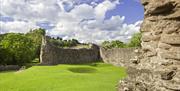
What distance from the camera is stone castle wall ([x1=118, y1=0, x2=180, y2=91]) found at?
32.3ft

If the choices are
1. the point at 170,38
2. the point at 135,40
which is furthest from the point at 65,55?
the point at 135,40

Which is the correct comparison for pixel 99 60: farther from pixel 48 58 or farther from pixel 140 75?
pixel 140 75

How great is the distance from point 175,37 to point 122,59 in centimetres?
4271

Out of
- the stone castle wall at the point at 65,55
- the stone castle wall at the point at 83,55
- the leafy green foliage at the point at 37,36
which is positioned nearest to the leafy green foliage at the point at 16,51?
the stone castle wall at the point at 83,55

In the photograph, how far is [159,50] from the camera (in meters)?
10.5

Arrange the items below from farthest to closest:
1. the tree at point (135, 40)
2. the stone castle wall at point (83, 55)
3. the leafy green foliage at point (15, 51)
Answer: the tree at point (135, 40) < the leafy green foliage at point (15, 51) < the stone castle wall at point (83, 55)

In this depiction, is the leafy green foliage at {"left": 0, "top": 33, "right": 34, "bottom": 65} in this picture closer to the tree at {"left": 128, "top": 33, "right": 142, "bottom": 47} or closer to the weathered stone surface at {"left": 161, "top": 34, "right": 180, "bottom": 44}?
the tree at {"left": 128, "top": 33, "right": 142, "bottom": 47}

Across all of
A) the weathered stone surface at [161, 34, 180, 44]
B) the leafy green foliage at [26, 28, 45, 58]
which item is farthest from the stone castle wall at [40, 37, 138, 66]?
the weathered stone surface at [161, 34, 180, 44]

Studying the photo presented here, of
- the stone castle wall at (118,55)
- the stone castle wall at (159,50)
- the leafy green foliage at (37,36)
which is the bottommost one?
the stone castle wall at (118,55)

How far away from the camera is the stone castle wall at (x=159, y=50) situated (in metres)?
9.84

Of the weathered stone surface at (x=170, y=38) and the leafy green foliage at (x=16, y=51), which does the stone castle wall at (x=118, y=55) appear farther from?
the weathered stone surface at (x=170, y=38)

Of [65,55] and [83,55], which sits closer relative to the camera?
[65,55]

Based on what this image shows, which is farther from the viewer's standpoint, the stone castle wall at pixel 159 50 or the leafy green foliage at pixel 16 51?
the leafy green foliage at pixel 16 51

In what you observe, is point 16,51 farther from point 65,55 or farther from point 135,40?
point 135,40
